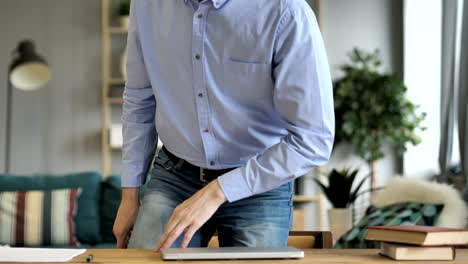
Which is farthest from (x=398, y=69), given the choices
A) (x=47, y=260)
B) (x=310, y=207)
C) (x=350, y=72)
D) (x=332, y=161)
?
(x=47, y=260)

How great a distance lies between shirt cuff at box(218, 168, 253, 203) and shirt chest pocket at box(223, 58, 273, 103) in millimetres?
217

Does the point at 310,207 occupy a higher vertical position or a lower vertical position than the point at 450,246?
lower

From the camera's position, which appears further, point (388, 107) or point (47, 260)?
point (388, 107)

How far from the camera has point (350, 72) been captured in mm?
5684

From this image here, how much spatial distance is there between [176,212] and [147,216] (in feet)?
0.83

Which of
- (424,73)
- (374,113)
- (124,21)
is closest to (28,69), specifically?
(124,21)

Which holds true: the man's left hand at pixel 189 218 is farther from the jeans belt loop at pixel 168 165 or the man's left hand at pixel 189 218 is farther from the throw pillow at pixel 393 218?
the throw pillow at pixel 393 218

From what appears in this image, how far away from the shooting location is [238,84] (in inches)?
70.5

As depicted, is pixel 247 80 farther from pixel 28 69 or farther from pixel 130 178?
pixel 28 69

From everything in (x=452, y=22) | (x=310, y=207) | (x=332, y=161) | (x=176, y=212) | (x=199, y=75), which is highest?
(x=452, y=22)

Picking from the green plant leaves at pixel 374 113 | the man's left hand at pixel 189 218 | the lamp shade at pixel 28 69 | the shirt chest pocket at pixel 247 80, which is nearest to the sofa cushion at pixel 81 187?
the lamp shade at pixel 28 69

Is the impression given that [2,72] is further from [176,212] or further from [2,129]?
[176,212]

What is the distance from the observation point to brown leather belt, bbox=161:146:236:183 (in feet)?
6.05

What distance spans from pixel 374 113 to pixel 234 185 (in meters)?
4.01
